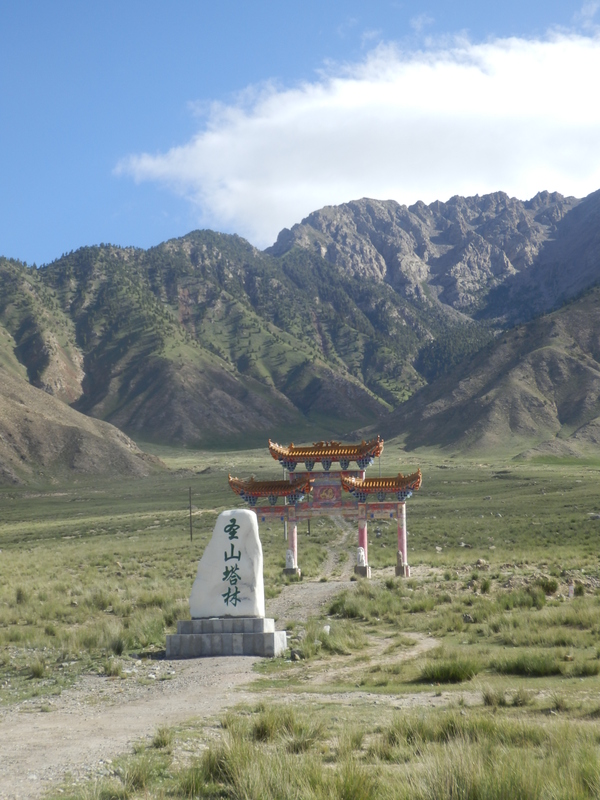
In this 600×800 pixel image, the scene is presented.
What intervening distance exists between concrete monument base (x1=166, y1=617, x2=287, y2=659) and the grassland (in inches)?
24.1

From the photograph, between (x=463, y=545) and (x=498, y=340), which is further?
(x=498, y=340)

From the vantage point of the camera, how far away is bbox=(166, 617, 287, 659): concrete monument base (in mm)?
17344

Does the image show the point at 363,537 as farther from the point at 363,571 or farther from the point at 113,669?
the point at 113,669

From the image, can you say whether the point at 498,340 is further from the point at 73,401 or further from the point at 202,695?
the point at 202,695

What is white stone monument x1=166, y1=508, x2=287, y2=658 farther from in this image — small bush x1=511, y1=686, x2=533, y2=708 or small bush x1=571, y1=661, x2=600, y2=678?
small bush x1=511, y1=686, x2=533, y2=708

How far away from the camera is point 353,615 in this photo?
75.7ft

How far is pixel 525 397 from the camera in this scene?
138 metres

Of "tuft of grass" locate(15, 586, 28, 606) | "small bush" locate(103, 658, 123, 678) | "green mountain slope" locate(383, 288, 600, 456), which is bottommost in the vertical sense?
"tuft of grass" locate(15, 586, 28, 606)

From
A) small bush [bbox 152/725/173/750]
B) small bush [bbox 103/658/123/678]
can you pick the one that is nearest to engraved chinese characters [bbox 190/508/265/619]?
small bush [bbox 103/658/123/678]

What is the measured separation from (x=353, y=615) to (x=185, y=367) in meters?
172

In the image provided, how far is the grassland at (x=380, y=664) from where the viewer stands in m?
7.57

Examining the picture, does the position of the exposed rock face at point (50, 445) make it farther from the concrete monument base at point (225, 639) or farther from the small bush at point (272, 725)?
the small bush at point (272, 725)

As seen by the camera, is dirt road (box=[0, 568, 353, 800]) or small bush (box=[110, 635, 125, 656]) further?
small bush (box=[110, 635, 125, 656])

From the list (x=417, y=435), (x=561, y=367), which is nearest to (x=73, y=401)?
(x=417, y=435)
